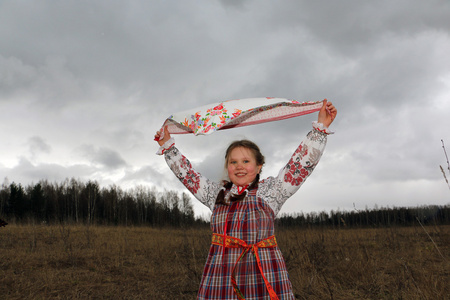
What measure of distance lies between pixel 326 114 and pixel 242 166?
0.69 metres

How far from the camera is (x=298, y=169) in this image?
7.32 feet

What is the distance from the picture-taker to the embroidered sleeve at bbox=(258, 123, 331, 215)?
7.29 feet

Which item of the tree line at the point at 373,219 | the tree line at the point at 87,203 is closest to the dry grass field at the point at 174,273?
the tree line at the point at 373,219

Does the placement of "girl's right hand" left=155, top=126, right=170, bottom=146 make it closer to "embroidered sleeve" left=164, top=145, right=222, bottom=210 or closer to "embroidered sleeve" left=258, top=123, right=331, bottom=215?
"embroidered sleeve" left=164, top=145, right=222, bottom=210

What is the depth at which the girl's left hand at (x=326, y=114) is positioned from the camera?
7.55 feet

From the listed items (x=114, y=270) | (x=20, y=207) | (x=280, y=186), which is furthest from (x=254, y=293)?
(x=20, y=207)

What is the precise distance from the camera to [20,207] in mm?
35875

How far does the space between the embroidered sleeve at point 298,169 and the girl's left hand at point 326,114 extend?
0.09 metres

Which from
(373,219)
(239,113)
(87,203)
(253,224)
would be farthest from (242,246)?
(87,203)

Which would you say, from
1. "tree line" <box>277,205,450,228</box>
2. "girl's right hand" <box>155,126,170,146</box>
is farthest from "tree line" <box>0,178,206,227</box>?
"girl's right hand" <box>155,126,170,146</box>

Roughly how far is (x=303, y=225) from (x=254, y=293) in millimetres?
9496

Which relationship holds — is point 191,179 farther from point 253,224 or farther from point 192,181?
point 253,224

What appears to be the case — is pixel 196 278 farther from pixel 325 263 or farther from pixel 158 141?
pixel 158 141

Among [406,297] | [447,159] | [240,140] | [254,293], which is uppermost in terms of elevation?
[240,140]
